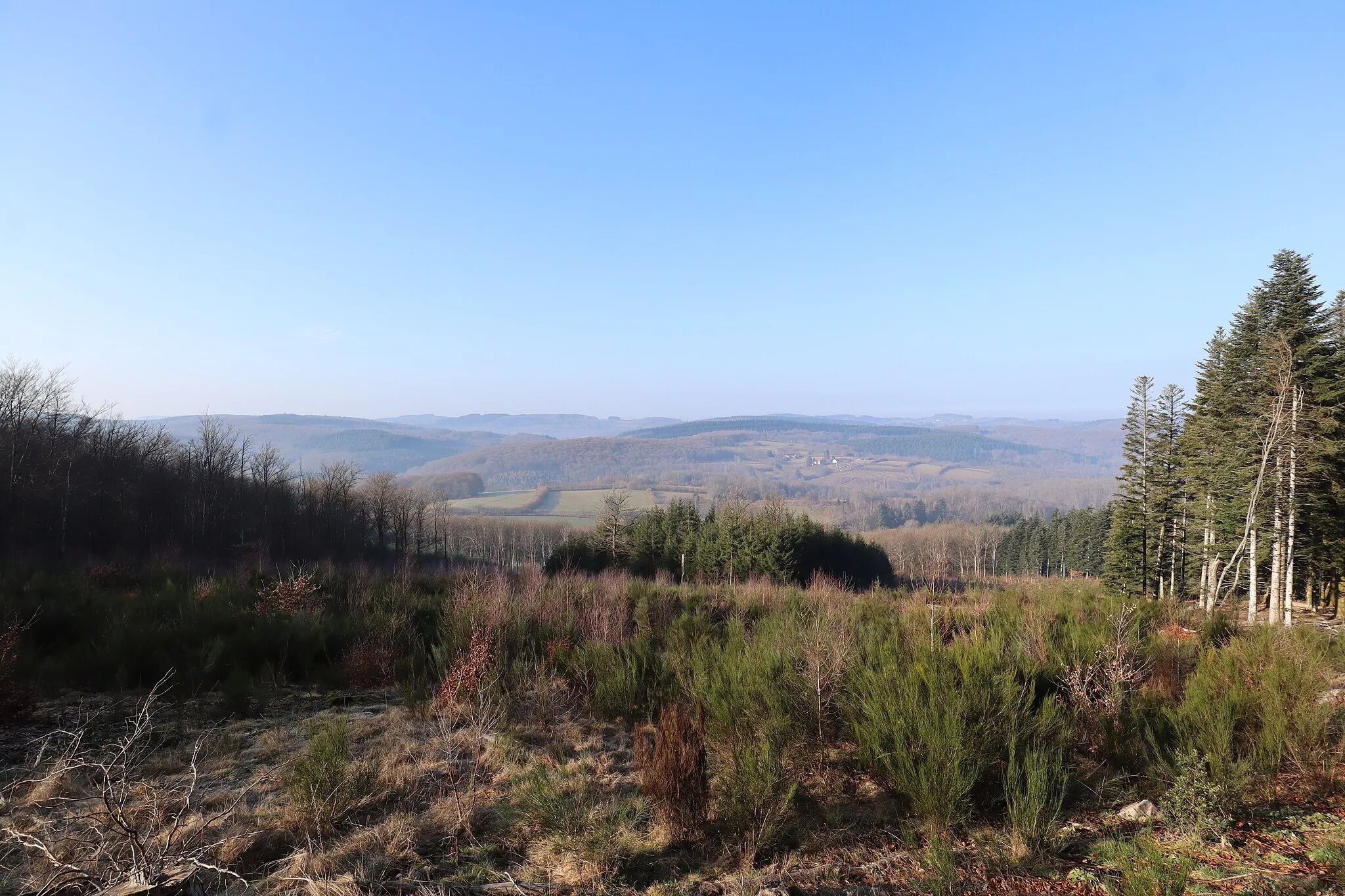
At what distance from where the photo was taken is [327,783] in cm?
491

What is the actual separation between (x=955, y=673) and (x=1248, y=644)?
4924mm

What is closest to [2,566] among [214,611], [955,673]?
[214,611]

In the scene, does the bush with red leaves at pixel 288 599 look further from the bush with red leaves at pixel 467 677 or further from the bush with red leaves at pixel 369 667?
the bush with red leaves at pixel 467 677

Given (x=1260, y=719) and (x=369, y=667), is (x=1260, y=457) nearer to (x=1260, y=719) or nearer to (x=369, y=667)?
(x=1260, y=719)

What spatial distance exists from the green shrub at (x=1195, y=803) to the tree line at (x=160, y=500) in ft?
104

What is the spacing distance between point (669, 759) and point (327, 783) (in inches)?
114

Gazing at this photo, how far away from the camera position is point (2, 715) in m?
6.75

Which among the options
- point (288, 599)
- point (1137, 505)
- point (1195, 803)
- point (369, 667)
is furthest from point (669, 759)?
point (1137, 505)

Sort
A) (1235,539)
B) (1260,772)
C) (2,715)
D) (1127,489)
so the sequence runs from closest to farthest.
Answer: (1260,772)
(2,715)
(1235,539)
(1127,489)

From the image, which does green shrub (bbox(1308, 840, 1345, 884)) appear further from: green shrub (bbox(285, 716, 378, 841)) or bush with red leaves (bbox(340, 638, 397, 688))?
bush with red leaves (bbox(340, 638, 397, 688))

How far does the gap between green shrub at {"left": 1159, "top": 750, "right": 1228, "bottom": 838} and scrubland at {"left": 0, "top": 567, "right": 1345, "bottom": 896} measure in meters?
0.03

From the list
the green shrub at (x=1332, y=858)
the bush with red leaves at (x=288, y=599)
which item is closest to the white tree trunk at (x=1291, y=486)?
the green shrub at (x=1332, y=858)

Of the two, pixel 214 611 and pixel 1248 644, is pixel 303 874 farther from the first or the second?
pixel 1248 644

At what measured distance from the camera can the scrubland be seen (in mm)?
4074
